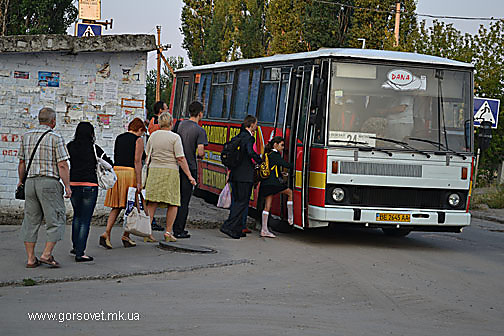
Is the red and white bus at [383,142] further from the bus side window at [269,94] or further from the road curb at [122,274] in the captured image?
the road curb at [122,274]

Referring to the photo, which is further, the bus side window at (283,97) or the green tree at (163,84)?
the green tree at (163,84)

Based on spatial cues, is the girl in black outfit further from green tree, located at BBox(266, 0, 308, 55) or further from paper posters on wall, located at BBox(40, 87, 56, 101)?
green tree, located at BBox(266, 0, 308, 55)

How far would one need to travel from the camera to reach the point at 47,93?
13242 mm

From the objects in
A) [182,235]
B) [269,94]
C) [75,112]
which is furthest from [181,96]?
[182,235]

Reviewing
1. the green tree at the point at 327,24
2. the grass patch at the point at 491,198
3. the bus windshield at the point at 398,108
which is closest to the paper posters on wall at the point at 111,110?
the bus windshield at the point at 398,108

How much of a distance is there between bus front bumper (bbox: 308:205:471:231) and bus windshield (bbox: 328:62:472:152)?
100 cm

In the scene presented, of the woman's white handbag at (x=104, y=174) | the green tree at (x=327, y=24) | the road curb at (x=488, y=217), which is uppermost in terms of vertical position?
the green tree at (x=327, y=24)

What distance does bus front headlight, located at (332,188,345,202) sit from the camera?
40.9ft

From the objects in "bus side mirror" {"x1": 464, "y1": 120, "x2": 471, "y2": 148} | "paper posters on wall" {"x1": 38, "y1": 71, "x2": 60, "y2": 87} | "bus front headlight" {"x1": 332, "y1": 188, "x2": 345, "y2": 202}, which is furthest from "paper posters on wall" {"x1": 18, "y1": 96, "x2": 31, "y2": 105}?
"bus side mirror" {"x1": 464, "y1": 120, "x2": 471, "y2": 148}

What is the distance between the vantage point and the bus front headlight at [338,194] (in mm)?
12477

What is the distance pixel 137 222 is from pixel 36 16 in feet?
92.6

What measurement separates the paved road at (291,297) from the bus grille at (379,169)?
3.96ft

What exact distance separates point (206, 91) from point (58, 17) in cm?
2135

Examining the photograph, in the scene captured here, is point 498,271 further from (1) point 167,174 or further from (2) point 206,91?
(2) point 206,91
